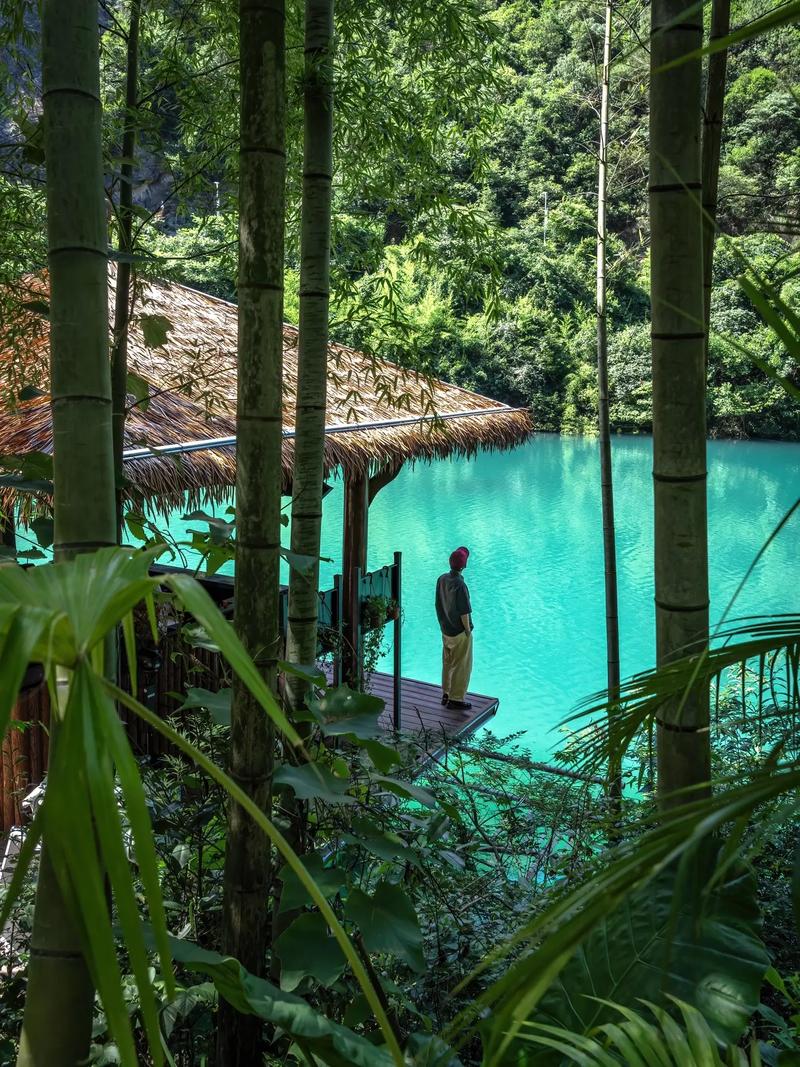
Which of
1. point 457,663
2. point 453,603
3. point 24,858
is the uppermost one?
point 24,858

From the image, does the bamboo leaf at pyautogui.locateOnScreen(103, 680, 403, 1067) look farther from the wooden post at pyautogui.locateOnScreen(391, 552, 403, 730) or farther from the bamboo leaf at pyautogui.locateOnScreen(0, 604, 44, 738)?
the wooden post at pyautogui.locateOnScreen(391, 552, 403, 730)

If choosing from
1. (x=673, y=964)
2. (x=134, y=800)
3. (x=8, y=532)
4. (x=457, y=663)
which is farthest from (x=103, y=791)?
(x=457, y=663)

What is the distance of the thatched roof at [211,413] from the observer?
330 centimetres

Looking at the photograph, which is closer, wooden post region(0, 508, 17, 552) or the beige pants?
wooden post region(0, 508, 17, 552)

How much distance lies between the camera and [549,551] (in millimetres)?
12961

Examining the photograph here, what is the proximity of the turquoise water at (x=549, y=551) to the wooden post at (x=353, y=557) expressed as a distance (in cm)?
206

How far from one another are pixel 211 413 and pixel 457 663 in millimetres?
3233


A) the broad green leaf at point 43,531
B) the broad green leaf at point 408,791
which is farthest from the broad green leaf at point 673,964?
the broad green leaf at point 43,531

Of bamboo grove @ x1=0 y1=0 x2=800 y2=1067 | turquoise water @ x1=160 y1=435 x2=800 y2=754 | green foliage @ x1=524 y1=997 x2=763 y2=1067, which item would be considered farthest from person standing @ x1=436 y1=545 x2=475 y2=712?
green foliage @ x1=524 y1=997 x2=763 y2=1067

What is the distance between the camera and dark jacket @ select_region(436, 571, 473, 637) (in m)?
5.65

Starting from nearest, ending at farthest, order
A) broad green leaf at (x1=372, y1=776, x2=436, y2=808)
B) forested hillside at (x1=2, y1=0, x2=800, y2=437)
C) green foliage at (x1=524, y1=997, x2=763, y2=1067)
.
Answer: green foliage at (x1=524, y1=997, x2=763, y2=1067), broad green leaf at (x1=372, y1=776, x2=436, y2=808), forested hillside at (x1=2, y1=0, x2=800, y2=437)

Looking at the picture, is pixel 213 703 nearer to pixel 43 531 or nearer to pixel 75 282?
pixel 43 531

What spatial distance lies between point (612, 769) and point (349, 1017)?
1.44 feet

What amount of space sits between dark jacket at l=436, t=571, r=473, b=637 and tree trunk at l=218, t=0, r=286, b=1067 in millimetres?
4390
